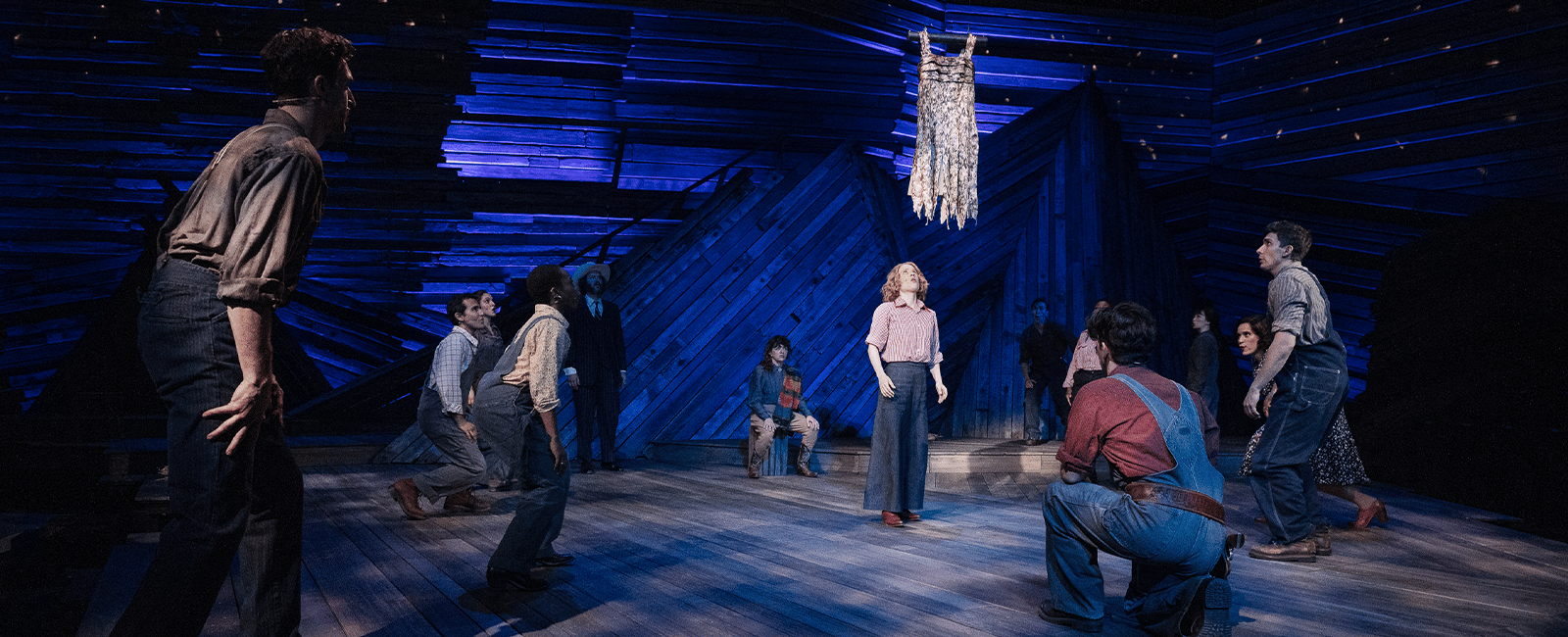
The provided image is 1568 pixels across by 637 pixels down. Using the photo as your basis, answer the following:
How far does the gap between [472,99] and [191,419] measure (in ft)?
23.0

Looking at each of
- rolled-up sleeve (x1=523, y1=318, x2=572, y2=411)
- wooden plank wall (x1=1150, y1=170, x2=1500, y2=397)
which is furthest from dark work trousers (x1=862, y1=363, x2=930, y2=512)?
wooden plank wall (x1=1150, y1=170, x2=1500, y2=397)

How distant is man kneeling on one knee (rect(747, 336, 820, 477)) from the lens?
6.99 metres

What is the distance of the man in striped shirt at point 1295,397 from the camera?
3803mm

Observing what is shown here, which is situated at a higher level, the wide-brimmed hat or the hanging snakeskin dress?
the hanging snakeskin dress

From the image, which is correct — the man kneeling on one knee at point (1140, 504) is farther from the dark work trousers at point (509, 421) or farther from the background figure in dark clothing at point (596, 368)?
the background figure in dark clothing at point (596, 368)

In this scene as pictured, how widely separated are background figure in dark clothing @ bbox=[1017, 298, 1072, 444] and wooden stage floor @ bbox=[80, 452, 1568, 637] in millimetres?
2843

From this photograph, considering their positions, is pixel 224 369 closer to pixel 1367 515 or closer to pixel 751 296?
pixel 1367 515

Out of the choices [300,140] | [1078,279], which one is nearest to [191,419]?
[300,140]

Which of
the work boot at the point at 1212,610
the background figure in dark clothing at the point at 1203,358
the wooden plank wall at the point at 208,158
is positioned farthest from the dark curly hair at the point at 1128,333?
the wooden plank wall at the point at 208,158

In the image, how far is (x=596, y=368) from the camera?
728cm

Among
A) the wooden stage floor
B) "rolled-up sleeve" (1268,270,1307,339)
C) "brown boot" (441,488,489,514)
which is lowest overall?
"brown boot" (441,488,489,514)

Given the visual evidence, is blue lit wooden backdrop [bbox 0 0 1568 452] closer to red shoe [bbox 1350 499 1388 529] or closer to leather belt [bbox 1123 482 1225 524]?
red shoe [bbox 1350 499 1388 529]

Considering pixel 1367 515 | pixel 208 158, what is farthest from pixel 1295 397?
pixel 208 158

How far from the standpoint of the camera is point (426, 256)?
1064 centimetres
